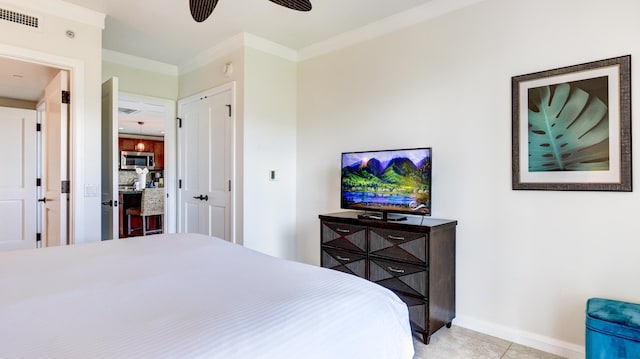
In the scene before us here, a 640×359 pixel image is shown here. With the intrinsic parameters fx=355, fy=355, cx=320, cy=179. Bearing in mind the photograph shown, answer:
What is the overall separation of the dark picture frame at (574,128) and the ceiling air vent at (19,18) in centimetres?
356

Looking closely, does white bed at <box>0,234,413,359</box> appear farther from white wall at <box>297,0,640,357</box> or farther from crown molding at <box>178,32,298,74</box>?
crown molding at <box>178,32,298,74</box>

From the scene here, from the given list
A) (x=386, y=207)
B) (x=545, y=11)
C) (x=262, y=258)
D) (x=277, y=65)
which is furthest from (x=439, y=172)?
(x=277, y=65)

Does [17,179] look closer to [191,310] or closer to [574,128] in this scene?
[191,310]

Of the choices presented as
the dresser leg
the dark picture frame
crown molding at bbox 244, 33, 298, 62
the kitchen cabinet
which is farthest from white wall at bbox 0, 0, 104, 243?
the kitchen cabinet

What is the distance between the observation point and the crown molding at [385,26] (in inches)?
109

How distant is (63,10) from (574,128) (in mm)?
3800

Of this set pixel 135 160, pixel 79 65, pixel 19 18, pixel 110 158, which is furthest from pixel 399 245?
pixel 135 160

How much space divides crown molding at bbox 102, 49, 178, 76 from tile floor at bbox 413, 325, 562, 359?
4.00 meters

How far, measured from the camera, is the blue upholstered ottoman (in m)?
1.71

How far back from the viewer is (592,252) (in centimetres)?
216

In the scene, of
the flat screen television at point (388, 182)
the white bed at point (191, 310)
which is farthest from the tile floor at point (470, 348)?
the white bed at point (191, 310)

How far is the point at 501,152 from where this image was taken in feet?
8.22

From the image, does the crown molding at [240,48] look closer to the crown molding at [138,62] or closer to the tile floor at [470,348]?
the crown molding at [138,62]

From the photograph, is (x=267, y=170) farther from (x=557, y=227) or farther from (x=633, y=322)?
(x=633, y=322)
